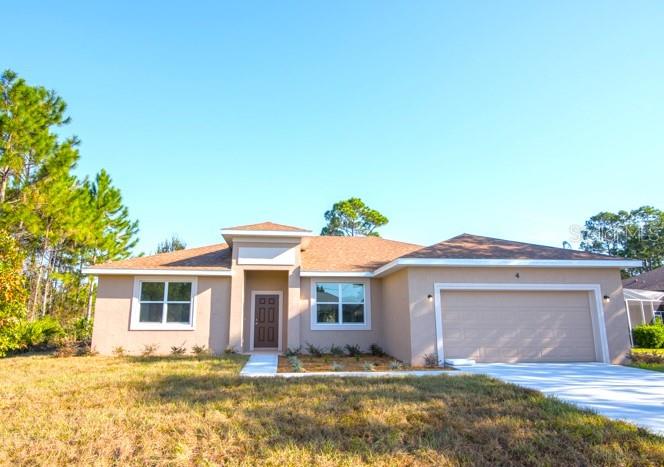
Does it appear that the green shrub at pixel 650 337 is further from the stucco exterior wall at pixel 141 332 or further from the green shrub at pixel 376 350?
the stucco exterior wall at pixel 141 332

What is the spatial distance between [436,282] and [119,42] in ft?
39.3

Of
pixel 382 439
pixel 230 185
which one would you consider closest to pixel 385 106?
pixel 230 185

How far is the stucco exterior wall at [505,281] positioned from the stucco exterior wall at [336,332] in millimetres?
3243

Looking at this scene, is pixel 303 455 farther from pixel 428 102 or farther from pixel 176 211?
pixel 176 211

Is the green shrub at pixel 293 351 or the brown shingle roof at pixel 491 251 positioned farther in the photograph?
the green shrub at pixel 293 351

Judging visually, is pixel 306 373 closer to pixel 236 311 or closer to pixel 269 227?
pixel 236 311

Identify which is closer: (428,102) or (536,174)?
(428,102)

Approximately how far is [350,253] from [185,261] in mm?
6532

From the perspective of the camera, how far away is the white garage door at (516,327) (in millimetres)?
11414

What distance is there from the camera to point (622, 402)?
6.36 m

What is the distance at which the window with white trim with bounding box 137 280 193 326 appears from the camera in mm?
13742

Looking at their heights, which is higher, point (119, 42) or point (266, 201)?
point (119, 42)

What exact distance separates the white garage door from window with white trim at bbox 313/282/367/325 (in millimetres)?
3780

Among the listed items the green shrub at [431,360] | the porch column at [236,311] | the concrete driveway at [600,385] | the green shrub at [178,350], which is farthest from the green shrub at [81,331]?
the concrete driveway at [600,385]
